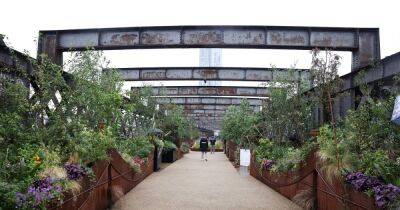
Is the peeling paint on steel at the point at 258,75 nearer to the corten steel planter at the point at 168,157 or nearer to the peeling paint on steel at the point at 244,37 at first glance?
the peeling paint on steel at the point at 244,37

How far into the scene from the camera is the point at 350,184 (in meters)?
6.84

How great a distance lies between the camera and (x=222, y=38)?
14508 mm

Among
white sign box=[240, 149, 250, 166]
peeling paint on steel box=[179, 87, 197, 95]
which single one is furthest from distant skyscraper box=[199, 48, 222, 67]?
white sign box=[240, 149, 250, 166]

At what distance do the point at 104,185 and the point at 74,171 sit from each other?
7.12 feet

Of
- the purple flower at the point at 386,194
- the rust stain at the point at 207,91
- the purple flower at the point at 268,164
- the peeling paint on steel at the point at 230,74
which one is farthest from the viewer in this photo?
the rust stain at the point at 207,91

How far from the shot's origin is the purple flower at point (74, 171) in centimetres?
707

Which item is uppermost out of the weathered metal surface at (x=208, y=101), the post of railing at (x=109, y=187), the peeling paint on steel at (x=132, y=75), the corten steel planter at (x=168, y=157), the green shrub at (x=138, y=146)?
the peeling paint on steel at (x=132, y=75)

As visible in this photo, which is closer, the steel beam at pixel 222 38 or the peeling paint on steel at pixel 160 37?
the steel beam at pixel 222 38

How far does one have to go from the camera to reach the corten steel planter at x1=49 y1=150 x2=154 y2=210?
23.1 ft

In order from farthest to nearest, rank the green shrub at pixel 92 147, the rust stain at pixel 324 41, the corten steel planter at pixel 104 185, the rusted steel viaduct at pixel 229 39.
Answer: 1. the rust stain at pixel 324 41
2. the rusted steel viaduct at pixel 229 39
3. the green shrub at pixel 92 147
4. the corten steel planter at pixel 104 185

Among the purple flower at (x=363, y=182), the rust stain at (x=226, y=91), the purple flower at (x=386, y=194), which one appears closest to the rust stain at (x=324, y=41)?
the purple flower at (x=363, y=182)

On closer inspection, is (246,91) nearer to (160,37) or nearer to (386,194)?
(160,37)

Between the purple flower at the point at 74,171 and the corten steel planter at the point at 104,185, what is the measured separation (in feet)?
0.48

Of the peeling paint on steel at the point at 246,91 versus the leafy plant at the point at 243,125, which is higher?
the peeling paint on steel at the point at 246,91
